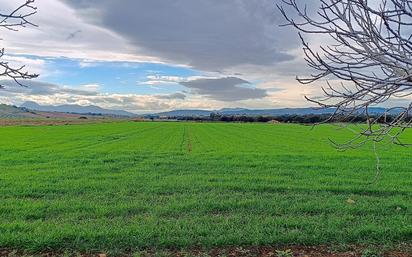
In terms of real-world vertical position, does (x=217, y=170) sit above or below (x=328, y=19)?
below

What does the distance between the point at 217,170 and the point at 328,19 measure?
1410cm

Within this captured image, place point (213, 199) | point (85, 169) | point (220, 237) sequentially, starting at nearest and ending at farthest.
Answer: point (220, 237) < point (213, 199) < point (85, 169)

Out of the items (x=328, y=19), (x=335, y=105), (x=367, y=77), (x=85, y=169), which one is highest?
(x=328, y=19)

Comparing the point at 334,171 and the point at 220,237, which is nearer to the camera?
the point at 220,237

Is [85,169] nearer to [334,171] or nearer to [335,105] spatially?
[334,171]

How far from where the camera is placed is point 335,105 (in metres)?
3.68

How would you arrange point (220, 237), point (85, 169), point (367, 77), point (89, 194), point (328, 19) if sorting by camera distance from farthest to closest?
point (85, 169), point (89, 194), point (220, 237), point (328, 19), point (367, 77)

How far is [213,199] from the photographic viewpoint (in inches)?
422

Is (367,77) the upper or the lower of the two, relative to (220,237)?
upper

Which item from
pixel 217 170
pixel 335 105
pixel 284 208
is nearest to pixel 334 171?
pixel 217 170

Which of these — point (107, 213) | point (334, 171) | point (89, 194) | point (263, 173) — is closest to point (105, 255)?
point (107, 213)

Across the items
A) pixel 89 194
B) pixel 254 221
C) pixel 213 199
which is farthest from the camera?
pixel 89 194

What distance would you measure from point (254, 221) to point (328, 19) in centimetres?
565

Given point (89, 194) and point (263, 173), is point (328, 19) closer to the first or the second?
point (89, 194)
